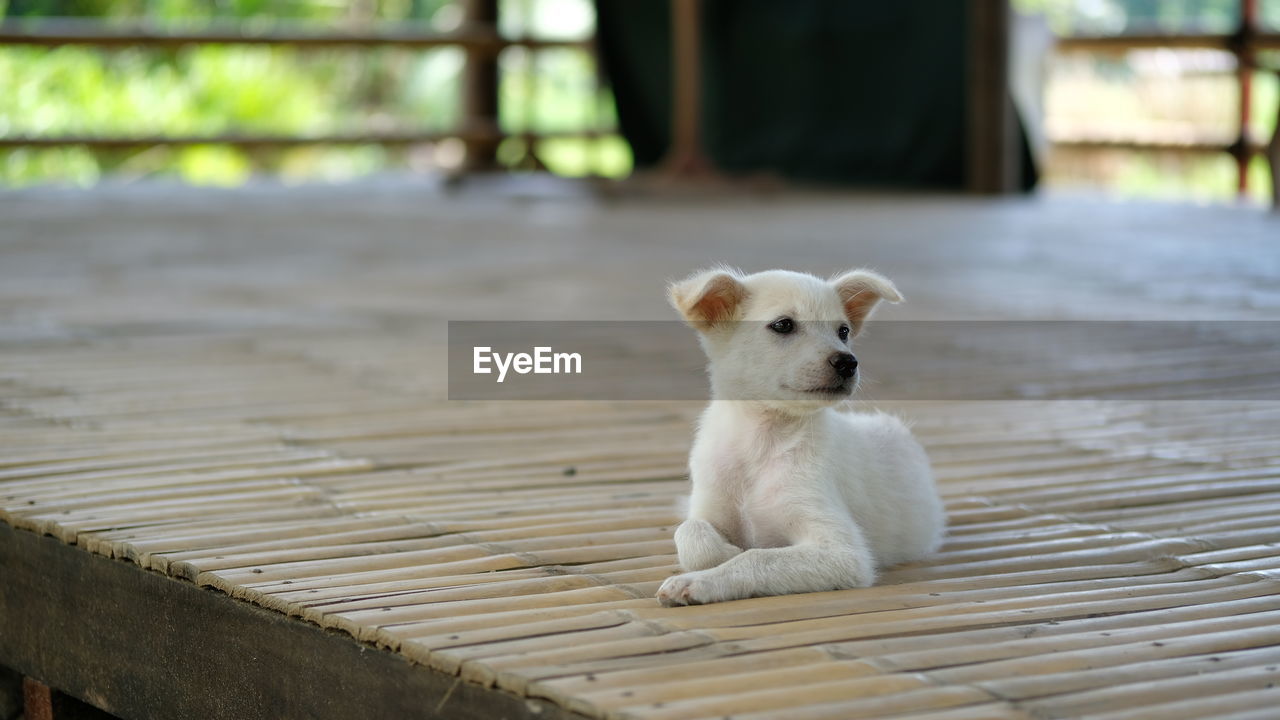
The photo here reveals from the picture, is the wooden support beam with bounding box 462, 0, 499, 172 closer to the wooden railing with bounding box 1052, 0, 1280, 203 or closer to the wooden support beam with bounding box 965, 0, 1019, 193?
the wooden support beam with bounding box 965, 0, 1019, 193

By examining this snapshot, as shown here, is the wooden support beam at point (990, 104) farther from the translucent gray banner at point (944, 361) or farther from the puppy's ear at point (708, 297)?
the puppy's ear at point (708, 297)

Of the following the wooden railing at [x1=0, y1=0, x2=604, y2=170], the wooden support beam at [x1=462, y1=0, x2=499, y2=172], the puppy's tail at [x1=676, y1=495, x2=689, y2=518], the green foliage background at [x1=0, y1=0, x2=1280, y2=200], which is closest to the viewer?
the puppy's tail at [x1=676, y1=495, x2=689, y2=518]

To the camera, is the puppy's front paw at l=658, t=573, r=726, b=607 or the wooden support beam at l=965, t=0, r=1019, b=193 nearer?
the puppy's front paw at l=658, t=573, r=726, b=607

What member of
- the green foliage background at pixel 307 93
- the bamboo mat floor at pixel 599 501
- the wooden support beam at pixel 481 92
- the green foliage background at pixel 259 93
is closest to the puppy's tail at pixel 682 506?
the bamboo mat floor at pixel 599 501

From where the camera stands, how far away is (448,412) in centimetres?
344

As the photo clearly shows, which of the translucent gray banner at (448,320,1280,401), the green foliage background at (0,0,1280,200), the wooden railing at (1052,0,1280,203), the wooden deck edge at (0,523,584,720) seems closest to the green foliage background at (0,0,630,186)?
the green foliage background at (0,0,1280,200)

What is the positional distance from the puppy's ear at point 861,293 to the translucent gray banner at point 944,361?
0.69 metres

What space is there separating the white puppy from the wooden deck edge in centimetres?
45

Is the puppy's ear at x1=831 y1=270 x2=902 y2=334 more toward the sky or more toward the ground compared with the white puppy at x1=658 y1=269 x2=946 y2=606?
more toward the sky

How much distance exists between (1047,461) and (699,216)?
5600mm

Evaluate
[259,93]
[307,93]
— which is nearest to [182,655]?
[259,93]

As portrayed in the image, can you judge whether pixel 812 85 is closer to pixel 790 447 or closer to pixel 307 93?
pixel 307 93

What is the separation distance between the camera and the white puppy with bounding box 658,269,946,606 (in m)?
2.19

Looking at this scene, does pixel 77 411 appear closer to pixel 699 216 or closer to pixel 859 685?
pixel 859 685
